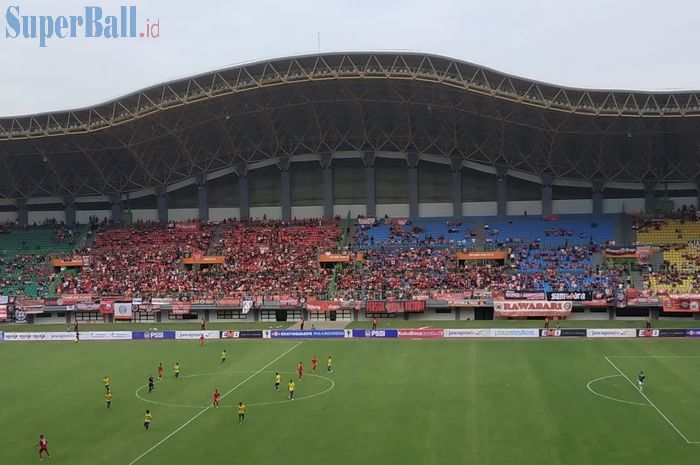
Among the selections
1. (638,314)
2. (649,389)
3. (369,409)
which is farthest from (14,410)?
(638,314)

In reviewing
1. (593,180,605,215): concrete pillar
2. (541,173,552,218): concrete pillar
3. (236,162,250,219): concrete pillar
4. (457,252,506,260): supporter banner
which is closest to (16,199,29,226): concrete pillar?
(236,162,250,219): concrete pillar

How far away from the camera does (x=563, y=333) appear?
2292 inches

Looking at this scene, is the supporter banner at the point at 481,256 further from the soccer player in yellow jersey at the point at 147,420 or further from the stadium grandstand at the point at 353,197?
the soccer player in yellow jersey at the point at 147,420

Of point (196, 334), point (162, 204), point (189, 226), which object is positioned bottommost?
point (196, 334)

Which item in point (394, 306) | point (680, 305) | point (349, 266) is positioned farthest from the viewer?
point (349, 266)

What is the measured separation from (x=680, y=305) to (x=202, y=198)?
177 ft

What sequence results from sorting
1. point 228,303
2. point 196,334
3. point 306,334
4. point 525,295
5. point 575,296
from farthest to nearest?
point 228,303, point 525,295, point 575,296, point 196,334, point 306,334

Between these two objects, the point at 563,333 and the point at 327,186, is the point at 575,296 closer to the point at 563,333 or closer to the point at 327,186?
the point at 563,333

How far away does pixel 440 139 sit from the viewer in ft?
256

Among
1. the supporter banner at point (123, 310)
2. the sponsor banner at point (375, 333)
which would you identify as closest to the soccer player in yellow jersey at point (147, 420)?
the sponsor banner at point (375, 333)

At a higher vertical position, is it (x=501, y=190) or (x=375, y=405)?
(x=501, y=190)

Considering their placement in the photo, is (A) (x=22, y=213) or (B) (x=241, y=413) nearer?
(B) (x=241, y=413)

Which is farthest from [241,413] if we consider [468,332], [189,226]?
[189,226]

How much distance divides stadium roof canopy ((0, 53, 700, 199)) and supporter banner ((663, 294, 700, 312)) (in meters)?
16.1
